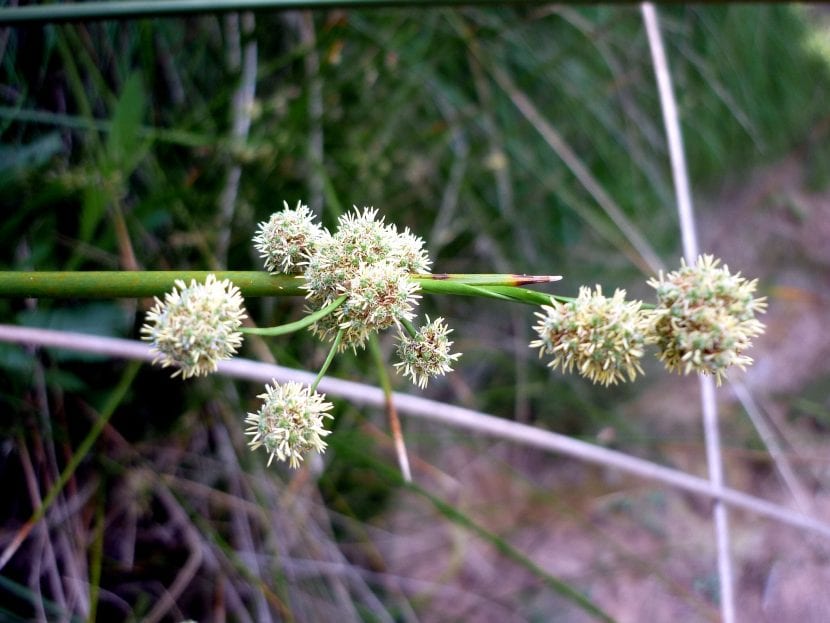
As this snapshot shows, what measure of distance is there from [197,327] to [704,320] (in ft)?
2.08

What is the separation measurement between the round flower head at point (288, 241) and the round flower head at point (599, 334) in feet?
1.09

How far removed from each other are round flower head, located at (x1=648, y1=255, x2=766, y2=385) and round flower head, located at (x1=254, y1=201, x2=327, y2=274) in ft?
1.56

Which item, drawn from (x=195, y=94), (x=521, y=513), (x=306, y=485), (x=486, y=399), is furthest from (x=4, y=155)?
(x=521, y=513)

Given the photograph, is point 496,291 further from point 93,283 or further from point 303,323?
point 93,283

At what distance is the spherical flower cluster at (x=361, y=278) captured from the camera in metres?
0.86

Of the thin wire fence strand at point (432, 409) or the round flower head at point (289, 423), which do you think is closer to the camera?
the round flower head at point (289, 423)

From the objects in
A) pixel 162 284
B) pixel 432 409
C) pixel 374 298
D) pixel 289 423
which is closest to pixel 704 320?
pixel 374 298

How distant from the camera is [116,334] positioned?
1861mm

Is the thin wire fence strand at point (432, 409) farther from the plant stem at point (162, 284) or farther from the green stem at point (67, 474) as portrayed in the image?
the plant stem at point (162, 284)

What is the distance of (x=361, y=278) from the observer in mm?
858

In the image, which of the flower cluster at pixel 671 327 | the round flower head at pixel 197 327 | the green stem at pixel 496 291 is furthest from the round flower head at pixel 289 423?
the flower cluster at pixel 671 327

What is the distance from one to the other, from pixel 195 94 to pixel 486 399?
1749 millimetres

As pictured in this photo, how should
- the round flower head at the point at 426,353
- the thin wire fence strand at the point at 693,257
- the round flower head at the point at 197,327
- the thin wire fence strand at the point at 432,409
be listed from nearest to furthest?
the round flower head at the point at 197,327
the round flower head at the point at 426,353
the thin wire fence strand at the point at 432,409
the thin wire fence strand at the point at 693,257

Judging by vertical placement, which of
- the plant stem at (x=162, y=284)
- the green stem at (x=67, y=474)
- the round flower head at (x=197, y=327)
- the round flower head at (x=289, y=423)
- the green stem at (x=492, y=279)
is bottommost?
the green stem at (x=67, y=474)
